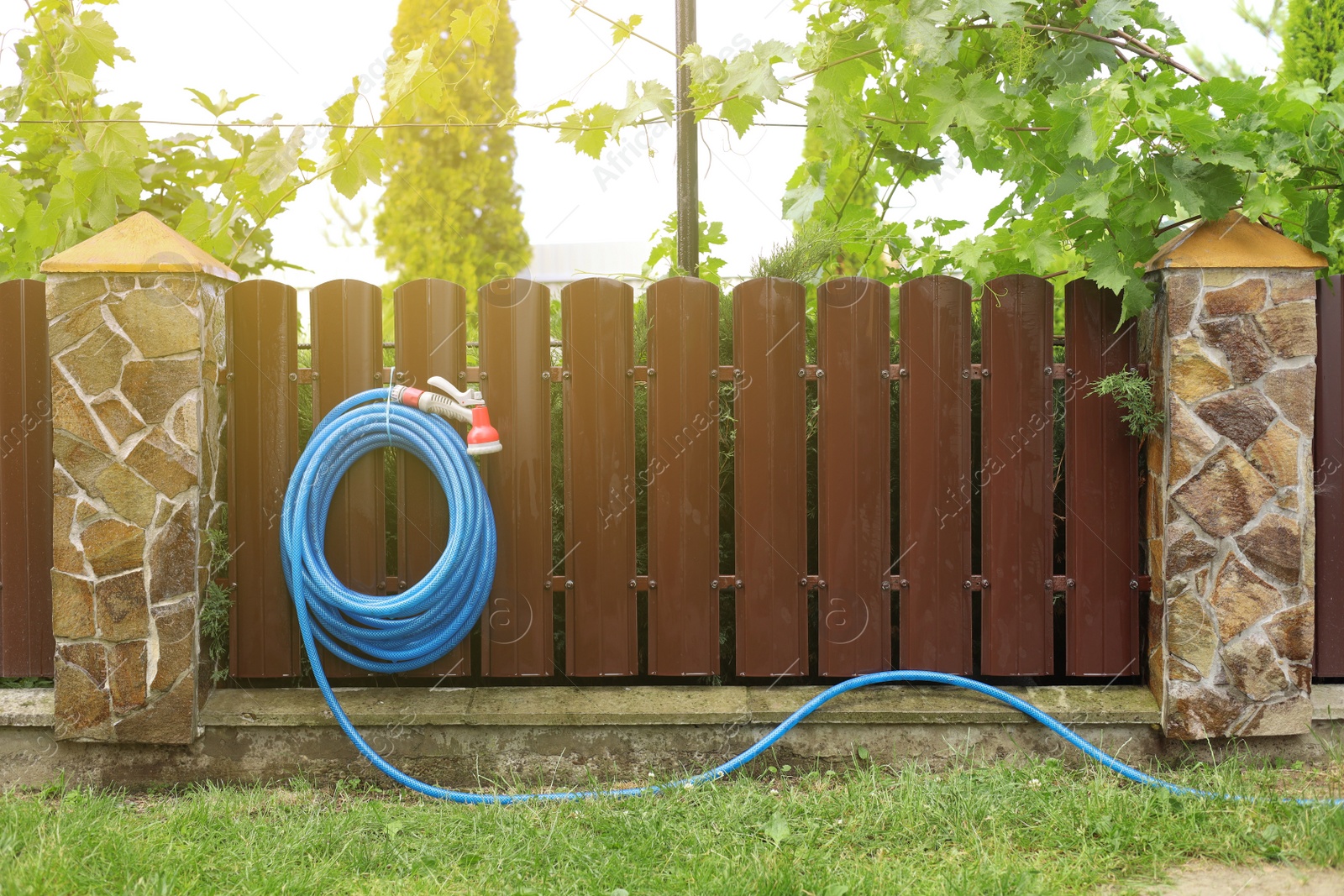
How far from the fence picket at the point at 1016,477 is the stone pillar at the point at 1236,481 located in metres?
0.39

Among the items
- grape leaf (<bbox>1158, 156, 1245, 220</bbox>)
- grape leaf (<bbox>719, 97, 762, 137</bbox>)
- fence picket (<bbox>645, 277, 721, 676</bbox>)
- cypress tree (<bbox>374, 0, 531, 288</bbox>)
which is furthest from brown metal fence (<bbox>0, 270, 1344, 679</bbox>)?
cypress tree (<bbox>374, 0, 531, 288</bbox>)

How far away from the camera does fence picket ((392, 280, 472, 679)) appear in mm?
3266

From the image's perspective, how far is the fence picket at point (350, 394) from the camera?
328cm

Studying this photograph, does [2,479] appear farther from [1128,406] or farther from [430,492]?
[1128,406]

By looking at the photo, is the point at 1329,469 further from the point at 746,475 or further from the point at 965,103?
the point at 746,475

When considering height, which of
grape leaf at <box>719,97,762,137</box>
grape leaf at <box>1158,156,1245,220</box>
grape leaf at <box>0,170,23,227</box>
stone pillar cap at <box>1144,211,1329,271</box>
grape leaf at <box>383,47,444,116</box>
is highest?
Result: grape leaf at <box>383,47,444,116</box>

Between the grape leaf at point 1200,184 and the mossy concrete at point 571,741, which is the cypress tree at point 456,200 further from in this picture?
the grape leaf at point 1200,184

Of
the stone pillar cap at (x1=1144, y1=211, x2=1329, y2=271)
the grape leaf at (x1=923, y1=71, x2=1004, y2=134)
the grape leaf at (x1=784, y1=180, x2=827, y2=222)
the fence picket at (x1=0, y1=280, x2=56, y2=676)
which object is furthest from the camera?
the grape leaf at (x1=784, y1=180, x2=827, y2=222)

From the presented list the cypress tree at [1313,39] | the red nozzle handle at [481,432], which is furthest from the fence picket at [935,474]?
the cypress tree at [1313,39]

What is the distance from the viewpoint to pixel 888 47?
323cm

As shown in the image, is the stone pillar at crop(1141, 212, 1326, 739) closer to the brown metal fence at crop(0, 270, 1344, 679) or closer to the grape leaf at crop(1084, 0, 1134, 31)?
the brown metal fence at crop(0, 270, 1344, 679)

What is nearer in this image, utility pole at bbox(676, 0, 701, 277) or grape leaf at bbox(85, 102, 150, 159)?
grape leaf at bbox(85, 102, 150, 159)

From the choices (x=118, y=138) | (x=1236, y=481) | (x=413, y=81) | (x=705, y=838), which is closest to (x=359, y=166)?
(x=413, y=81)

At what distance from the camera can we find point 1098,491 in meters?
3.32
